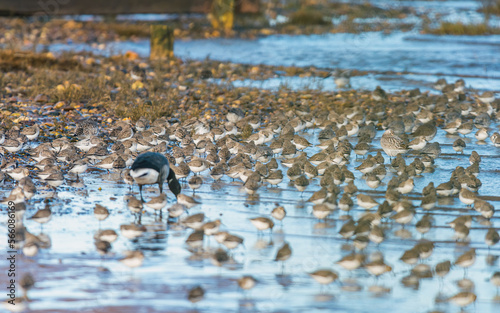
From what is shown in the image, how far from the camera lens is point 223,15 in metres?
28.1

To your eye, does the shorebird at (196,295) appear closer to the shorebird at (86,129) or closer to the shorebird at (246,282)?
the shorebird at (246,282)

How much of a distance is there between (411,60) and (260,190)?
14181 mm

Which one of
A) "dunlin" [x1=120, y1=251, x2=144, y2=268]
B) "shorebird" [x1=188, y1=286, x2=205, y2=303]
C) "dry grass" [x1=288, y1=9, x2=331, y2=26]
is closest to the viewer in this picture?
"shorebird" [x1=188, y1=286, x2=205, y2=303]

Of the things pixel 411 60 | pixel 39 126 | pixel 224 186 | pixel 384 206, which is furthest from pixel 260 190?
pixel 411 60

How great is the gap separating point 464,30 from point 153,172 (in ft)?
76.9

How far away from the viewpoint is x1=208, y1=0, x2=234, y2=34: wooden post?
27875 millimetres

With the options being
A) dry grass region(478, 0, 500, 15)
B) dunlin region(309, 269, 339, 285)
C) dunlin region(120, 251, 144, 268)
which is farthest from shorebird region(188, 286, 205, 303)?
dry grass region(478, 0, 500, 15)

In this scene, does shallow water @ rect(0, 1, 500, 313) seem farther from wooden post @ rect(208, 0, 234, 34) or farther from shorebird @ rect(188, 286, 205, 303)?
wooden post @ rect(208, 0, 234, 34)

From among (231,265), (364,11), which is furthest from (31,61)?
(364,11)

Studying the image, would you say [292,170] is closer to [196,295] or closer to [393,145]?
[393,145]

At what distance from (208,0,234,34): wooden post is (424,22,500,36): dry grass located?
8740 mm

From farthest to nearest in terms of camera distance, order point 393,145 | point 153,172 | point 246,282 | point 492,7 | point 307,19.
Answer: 1. point 492,7
2. point 307,19
3. point 393,145
4. point 153,172
5. point 246,282

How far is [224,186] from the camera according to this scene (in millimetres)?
9312

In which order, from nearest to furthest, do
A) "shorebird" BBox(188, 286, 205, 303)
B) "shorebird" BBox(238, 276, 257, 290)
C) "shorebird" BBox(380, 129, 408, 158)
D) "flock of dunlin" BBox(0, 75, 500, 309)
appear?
1. "shorebird" BBox(188, 286, 205, 303)
2. "shorebird" BBox(238, 276, 257, 290)
3. "flock of dunlin" BBox(0, 75, 500, 309)
4. "shorebird" BBox(380, 129, 408, 158)
